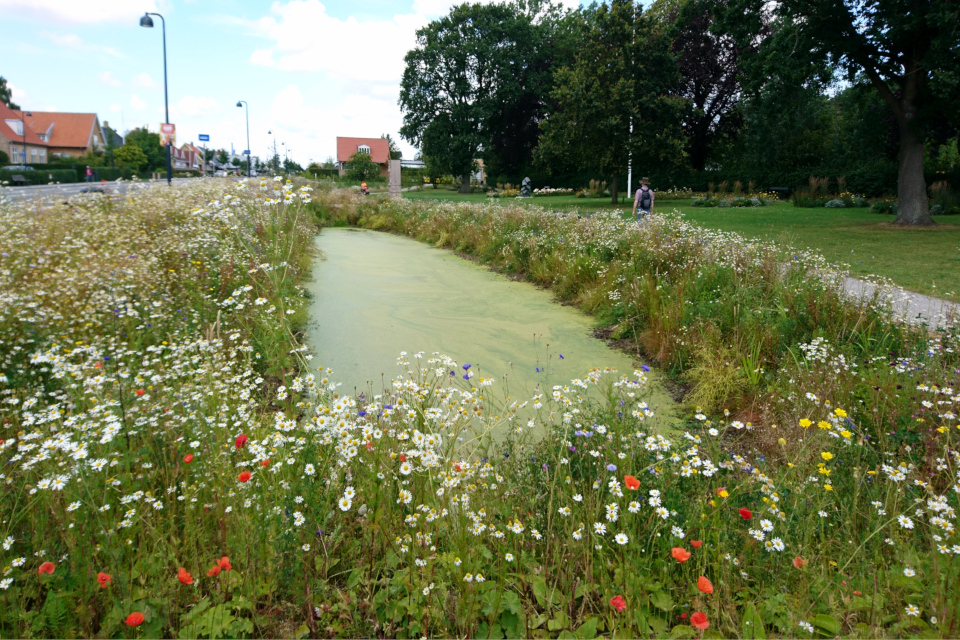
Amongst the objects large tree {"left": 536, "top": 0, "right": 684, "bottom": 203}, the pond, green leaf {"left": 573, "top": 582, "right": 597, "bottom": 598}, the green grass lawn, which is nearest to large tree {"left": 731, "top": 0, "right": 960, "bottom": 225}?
the green grass lawn

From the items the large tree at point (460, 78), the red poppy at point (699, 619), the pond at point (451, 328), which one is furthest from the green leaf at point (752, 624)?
the large tree at point (460, 78)

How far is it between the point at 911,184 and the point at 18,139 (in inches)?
2610

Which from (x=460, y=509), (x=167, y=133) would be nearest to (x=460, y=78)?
(x=167, y=133)

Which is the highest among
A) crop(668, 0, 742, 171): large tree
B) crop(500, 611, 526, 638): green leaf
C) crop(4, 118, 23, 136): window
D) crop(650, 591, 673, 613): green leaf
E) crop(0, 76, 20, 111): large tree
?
crop(0, 76, 20, 111): large tree

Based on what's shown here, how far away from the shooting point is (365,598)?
201 centimetres

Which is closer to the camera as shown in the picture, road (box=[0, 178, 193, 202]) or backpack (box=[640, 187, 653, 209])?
road (box=[0, 178, 193, 202])

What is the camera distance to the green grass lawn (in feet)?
23.4

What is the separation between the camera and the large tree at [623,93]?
18.8 m

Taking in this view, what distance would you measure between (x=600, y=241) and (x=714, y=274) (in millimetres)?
2352

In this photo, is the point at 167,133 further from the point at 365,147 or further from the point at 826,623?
the point at 365,147

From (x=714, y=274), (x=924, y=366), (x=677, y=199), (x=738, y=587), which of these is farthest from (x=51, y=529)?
(x=677, y=199)

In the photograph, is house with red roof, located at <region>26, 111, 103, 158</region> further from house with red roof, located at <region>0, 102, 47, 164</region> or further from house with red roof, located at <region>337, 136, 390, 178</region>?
house with red roof, located at <region>337, 136, 390, 178</region>

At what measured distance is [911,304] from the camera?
5.52m

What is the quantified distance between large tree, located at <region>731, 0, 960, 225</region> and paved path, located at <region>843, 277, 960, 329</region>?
7.87 metres
